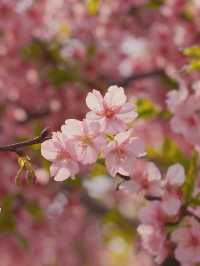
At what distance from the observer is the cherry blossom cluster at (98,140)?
Answer: 9.11 feet

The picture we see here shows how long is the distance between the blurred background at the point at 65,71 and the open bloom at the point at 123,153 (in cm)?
232

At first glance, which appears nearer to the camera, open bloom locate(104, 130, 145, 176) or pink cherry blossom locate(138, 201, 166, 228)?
open bloom locate(104, 130, 145, 176)

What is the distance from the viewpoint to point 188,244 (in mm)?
3072

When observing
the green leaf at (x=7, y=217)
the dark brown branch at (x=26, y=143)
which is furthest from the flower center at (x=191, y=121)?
the green leaf at (x=7, y=217)

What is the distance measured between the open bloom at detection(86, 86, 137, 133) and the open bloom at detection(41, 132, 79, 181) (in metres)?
0.14

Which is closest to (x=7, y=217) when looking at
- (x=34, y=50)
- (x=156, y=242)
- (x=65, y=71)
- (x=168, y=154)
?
(x=65, y=71)

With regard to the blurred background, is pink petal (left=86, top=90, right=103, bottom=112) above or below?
below

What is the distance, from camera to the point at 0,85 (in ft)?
19.8

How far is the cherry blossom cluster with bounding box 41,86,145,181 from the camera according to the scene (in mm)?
2775

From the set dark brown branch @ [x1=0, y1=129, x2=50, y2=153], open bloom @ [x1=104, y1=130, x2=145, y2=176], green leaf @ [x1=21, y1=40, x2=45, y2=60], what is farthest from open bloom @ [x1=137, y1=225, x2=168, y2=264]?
green leaf @ [x1=21, y1=40, x2=45, y2=60]

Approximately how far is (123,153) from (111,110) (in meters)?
0.17

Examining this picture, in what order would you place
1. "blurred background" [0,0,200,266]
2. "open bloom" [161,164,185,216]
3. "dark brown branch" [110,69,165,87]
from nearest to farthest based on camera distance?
Result: "open bloom" [161,164,185,216] < "blurred background" [0,0,200,266] < "dark brown branch" [110,69,165,87]

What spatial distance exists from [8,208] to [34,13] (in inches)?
74.9

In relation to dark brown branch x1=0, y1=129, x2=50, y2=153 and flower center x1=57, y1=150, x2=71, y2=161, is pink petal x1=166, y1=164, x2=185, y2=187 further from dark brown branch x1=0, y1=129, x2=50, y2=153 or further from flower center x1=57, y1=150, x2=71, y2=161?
dark brown branch x1=0, y1=129, x2=50, y2=153
